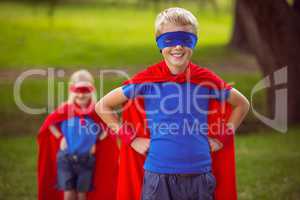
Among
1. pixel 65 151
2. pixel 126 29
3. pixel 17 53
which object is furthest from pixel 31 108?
pixel 126 29

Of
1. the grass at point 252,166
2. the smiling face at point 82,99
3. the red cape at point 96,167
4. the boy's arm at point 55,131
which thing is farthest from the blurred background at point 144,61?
the smiling face at point 82,99

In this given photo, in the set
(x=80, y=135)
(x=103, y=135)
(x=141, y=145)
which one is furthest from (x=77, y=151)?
(x=141, y=145)

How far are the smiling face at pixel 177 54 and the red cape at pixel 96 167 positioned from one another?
247 cm

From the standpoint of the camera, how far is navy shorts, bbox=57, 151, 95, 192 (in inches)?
248

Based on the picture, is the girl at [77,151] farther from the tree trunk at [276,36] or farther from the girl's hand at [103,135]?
the tree trunk at [276,36]

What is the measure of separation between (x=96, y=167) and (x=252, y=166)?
127 inches

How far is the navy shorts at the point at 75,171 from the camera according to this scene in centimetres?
630

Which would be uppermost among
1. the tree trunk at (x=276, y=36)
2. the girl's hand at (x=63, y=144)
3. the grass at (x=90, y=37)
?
the grass at (x=90, y=37)

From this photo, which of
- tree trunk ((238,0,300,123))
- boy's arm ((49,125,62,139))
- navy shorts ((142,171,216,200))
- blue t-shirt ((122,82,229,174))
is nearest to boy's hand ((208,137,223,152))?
blue t-shirt ((122,82,229,174))

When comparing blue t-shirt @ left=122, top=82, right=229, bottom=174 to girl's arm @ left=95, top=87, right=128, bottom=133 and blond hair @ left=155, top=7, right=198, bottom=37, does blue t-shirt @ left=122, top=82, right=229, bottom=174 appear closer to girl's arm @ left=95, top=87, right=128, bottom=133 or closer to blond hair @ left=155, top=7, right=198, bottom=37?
girl's arm @ left=95, top=87, right=128, bottom=133

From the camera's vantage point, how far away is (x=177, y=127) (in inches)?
169

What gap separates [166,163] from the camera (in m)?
4.27

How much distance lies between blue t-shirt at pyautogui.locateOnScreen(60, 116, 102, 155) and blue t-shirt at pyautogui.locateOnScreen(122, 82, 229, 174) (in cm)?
205

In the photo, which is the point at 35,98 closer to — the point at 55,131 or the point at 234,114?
the point at 55,131
